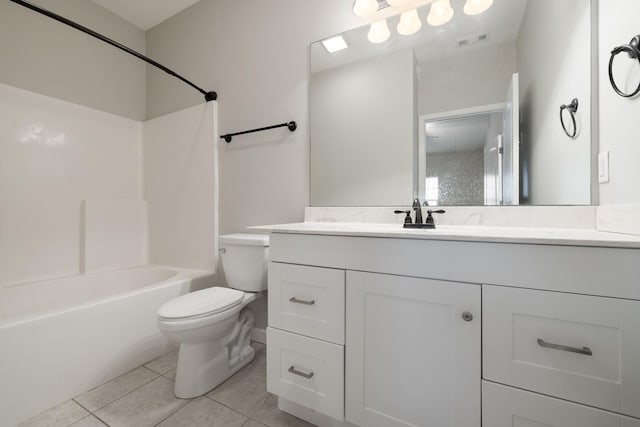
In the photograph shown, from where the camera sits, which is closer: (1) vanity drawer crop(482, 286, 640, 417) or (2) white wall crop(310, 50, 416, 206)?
(1) vanity drawer crop(482, 286, 640, 417)

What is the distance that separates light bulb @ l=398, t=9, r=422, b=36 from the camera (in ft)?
4.47

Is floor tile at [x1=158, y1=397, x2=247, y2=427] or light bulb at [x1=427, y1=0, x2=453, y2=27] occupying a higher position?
light bulb at [x1=427, y1=0, x2=453, y2=27]

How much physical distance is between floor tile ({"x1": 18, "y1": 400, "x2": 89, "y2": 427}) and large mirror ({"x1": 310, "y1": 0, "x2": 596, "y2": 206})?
1.56 m

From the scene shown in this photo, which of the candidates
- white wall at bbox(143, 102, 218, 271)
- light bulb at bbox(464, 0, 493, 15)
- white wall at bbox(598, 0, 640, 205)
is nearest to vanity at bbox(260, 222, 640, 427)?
white wall at bbox(598, 0, 640, 205)

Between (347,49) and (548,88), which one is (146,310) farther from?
(548,88)

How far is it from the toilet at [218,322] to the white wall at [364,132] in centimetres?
56

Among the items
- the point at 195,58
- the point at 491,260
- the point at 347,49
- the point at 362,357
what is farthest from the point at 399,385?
the point at 195,58

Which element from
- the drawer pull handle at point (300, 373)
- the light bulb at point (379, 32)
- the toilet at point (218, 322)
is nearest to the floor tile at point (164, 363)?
the toilet at point (218, 322)

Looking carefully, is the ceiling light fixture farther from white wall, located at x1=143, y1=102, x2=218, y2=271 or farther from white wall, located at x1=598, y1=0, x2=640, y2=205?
white wall, located at x1=143, y1=102, x2=218, y2=271

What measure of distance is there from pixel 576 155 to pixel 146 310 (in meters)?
2.41

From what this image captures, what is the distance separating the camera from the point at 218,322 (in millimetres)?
1309

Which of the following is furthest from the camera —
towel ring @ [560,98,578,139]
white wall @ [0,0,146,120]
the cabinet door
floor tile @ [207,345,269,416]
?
white wall @ [0,0,146,120]

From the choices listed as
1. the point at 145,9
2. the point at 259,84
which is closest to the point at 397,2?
the point at 259,84

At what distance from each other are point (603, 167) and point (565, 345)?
73 cm
